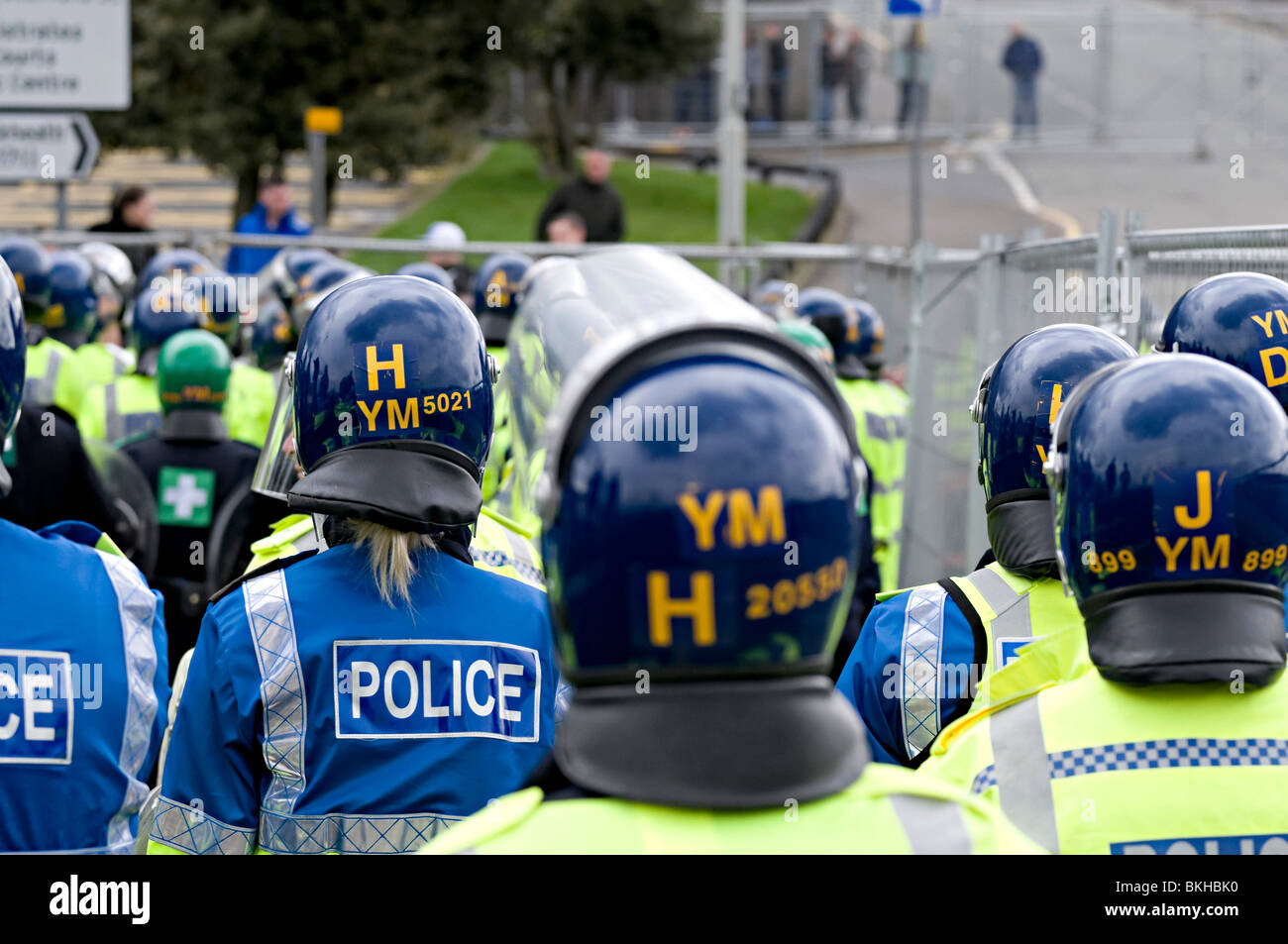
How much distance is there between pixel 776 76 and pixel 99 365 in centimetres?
2265

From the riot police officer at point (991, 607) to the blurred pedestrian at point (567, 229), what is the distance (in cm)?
1046

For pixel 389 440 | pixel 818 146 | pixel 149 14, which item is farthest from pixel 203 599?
pixel 818 146

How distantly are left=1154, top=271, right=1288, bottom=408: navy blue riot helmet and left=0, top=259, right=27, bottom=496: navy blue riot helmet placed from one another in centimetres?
275

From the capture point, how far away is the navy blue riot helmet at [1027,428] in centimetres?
343

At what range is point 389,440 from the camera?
10.4ft

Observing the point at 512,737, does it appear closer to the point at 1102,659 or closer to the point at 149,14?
the point at 1102,659

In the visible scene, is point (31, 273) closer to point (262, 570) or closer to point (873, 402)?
point (873, 402)

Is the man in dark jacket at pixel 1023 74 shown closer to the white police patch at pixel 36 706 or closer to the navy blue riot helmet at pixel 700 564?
the white police patch at pixel 36 706

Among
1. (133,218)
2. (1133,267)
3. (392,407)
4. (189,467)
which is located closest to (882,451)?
(1133,267)

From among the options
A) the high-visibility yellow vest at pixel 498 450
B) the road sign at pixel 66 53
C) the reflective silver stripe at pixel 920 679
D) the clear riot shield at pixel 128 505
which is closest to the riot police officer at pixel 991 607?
the reflective silver stripe at pixel 920 679

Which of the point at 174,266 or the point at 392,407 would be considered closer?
the point at 392,407

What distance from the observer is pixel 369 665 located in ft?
9.72

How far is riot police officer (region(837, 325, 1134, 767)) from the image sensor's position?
11.0 ft
